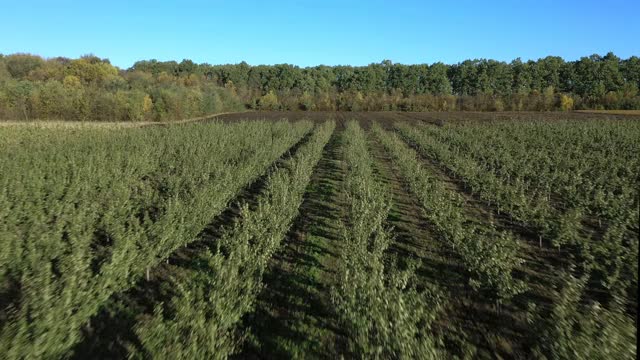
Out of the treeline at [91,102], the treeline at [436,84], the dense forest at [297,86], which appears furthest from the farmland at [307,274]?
the treeline at [436,84]

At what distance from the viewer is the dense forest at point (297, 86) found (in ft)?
193

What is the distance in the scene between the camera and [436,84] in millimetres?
143125

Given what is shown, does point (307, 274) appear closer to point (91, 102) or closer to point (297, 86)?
point (91, 102)

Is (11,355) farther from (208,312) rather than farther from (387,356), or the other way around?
(387,356)

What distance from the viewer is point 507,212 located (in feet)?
47.0

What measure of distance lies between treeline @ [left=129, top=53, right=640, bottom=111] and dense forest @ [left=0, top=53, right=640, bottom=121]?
12.0 inches

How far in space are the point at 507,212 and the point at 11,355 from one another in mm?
14474

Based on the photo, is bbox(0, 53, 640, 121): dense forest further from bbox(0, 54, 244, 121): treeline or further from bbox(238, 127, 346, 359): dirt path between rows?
bbox(238, 127, 346, 359): dirt path between rows

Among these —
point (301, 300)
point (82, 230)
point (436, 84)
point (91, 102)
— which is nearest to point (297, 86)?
point (436, 84)

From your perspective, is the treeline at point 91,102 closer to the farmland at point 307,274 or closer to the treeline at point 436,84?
the treeline at point 436,84

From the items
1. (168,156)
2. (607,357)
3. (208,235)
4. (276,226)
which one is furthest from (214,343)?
(168,156)

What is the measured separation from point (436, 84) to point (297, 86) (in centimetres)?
5159

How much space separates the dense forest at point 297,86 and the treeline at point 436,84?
1.00 feet

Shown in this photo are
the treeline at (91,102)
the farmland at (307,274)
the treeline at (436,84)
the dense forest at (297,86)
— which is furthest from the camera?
the treeline at (436,84)
